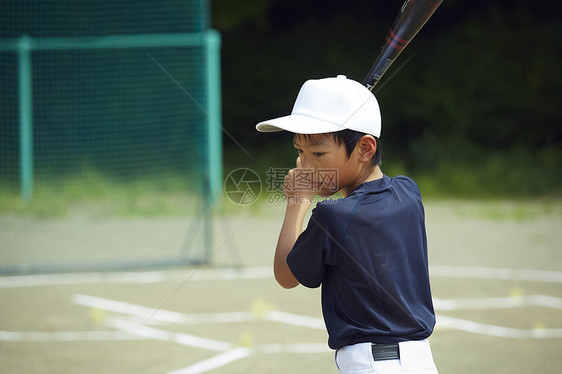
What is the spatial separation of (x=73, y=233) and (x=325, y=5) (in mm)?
9198

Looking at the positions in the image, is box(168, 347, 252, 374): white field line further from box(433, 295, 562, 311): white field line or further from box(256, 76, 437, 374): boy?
box(256, 76, 437, 374): boy

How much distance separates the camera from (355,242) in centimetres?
195

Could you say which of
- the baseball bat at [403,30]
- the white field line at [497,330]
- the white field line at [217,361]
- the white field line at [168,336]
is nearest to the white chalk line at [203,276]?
the white field line at [168,336]

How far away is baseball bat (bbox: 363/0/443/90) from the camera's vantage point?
2.22 meters

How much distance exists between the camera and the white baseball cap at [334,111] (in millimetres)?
1989

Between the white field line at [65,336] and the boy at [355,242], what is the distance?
2.91 m

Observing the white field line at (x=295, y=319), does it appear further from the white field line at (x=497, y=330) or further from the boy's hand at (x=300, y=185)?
the boy's hand at (x=300, y=185)

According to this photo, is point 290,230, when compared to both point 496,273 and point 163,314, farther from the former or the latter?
point 496,273

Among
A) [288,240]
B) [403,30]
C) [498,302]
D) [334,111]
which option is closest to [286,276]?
[288,240]

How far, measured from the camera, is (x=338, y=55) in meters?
15.1

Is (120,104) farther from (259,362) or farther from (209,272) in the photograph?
(259,362)

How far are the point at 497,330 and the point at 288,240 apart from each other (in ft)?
10.4

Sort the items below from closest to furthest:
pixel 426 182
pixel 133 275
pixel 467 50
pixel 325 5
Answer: pixel 133 275, pixel 426 182, pixel 467 50, pixel 325 5

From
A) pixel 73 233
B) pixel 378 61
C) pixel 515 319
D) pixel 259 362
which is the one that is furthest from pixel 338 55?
pixel 378 61
